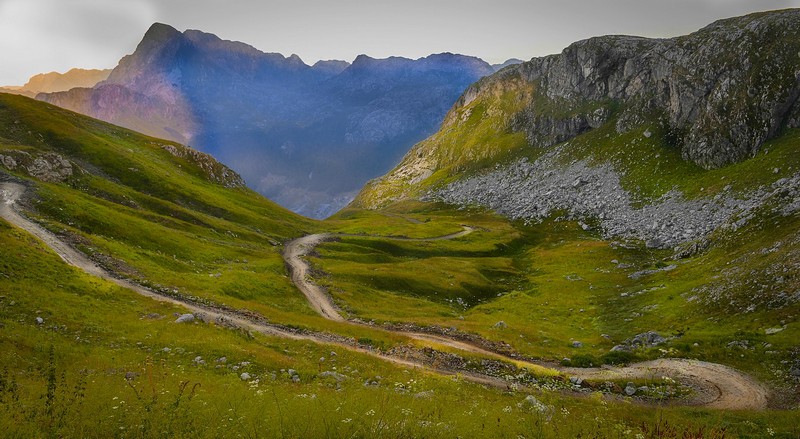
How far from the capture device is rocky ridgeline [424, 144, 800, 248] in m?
75.8

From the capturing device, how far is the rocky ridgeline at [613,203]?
→ 75.8 m

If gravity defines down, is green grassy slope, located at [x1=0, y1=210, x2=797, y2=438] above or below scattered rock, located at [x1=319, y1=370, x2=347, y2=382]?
above

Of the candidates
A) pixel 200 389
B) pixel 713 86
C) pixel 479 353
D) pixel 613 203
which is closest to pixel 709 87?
pixel 713 86

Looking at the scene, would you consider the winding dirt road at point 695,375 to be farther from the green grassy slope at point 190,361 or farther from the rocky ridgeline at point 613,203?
the rocky ridgeline at point 613,203

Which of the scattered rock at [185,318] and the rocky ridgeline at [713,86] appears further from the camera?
the rocky ridgeline at [713,86]

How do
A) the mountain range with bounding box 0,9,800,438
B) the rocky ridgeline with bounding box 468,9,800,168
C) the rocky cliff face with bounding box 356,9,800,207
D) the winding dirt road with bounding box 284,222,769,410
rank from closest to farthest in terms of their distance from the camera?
the mountain range with bounding box 0,9,800,438 → the winding dirt road with bounding box 284,222,769,410 → the rocky ridgeline with bounding box 468,9,800,168 → the rocky cliff face with bounding box 356,9,800,207

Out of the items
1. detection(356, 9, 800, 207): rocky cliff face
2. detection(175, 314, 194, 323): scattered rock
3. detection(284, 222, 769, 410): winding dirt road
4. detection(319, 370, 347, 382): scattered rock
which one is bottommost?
detection(284, 222, 769, 410): winding dirt road

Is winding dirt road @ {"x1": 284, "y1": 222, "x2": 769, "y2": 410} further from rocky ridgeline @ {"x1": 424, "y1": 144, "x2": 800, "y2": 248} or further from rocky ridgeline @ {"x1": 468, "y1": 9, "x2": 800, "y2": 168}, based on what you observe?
rocky ridgeline @ {"x1": 468, "y1": 9, "x2": 800, "y2": 168}

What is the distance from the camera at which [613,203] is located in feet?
407

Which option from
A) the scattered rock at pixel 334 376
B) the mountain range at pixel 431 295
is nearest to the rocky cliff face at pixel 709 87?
the mountain range at pixel 431 295

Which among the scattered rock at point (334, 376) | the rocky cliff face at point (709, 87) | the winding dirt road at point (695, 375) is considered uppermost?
the rocky cliff face at point (709, 87)

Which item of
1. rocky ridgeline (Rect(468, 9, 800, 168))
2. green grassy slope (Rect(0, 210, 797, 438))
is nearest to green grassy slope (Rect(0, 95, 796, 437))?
green grassy slope (Rect(0, 210, 797, 438))

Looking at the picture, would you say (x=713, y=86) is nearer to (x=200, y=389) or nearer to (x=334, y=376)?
(x=334, y=376)

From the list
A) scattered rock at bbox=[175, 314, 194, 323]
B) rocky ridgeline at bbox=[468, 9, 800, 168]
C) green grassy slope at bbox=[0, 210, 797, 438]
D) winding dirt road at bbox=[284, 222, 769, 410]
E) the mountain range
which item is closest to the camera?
green grassy slope at bbox=[0, 210, 797, 438]
